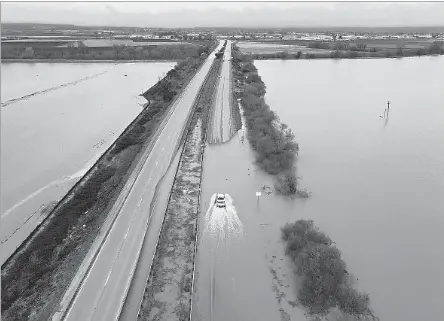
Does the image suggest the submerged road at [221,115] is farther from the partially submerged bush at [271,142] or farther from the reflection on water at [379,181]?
the reflection on water at [379,181]

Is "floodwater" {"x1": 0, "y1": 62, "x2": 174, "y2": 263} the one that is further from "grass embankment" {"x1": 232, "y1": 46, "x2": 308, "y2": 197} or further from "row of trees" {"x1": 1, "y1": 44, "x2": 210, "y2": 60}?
"row of trees" {"x1": 1, "y1": 44, "x2": 210, "y2": 60}

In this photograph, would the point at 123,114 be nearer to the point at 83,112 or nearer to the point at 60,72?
the point at 83,112

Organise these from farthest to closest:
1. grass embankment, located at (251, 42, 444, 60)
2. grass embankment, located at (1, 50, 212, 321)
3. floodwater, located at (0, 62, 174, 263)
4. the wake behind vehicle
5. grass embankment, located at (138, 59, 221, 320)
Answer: grass embankment, located at (251, 42, 444, 60), floodwater, located at (0, 62, 174, 263), the wake behind vehicle, grass embankment, located at (1, 50, 212, 321), grass embankment, located at (138, 59, 221, 320)

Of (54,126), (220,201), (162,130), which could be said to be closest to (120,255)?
Answer: (220,201)

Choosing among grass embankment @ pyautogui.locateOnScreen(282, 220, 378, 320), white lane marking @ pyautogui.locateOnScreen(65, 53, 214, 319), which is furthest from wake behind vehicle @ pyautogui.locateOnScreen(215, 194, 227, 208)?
white lane marking @ pyautogui.locateOnScreen(65, 53, 214, 319)

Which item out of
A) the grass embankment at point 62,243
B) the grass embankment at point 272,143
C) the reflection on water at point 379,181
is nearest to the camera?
the grass embankment at point 62,243

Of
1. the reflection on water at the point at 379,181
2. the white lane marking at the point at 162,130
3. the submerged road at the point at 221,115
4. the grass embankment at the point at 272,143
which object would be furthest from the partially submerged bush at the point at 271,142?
the white lane marking at the point at 162,130
